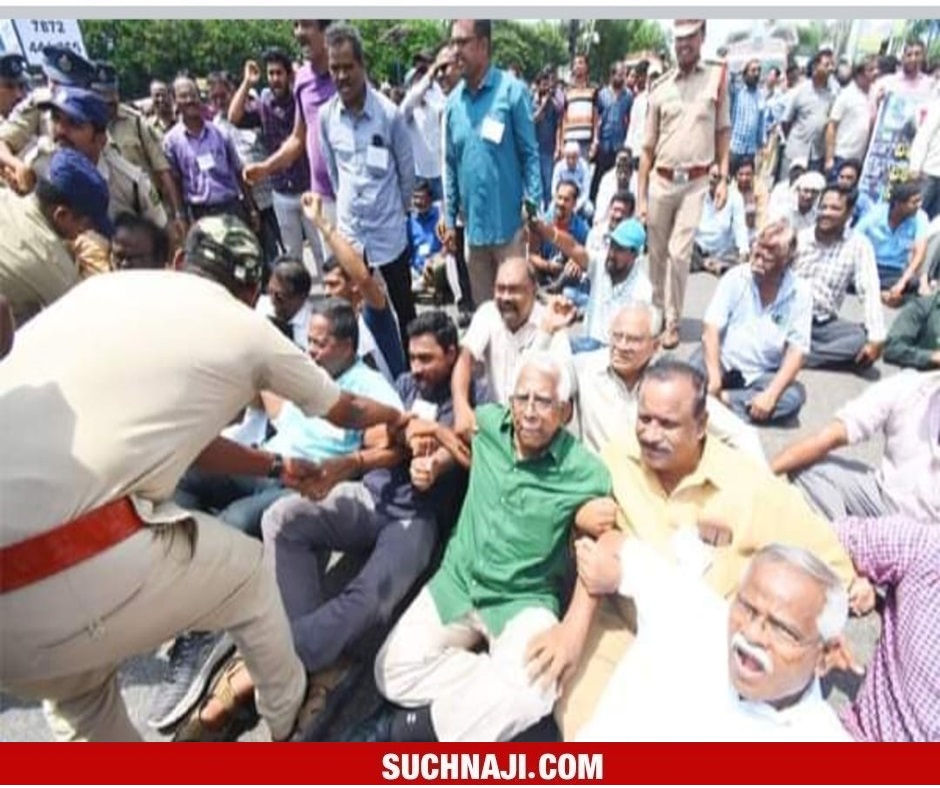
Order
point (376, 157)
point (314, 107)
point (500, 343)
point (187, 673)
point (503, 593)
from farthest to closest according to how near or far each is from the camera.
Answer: point (314, 107) < point (376, 157) < point (500, 343) < point (187, 673) < point (503, 593)

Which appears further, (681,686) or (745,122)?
(745,122)

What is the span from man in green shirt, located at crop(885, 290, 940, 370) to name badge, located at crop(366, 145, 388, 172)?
10.7 ft

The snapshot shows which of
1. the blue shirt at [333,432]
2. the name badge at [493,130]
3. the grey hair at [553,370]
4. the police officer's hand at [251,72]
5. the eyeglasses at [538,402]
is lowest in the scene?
the blue shirt at [333,432]

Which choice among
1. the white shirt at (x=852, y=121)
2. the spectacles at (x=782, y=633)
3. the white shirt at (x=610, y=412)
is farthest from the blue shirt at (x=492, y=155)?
the white shirt at (x=852, y=121)

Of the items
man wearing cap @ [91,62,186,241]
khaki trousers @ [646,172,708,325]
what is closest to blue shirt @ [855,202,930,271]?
khaki trousers @ [646,172,708,325]

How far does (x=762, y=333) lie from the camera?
3.54 meters

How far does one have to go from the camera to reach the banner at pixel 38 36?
443 centimetres

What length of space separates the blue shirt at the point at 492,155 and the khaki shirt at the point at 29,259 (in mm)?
2075

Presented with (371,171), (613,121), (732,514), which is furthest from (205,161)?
(613,121)

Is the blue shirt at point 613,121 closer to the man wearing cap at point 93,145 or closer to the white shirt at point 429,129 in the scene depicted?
the white shirt at point 429,129

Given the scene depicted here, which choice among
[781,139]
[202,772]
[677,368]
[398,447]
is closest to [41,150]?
[398,447]

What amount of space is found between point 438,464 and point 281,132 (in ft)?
11.7

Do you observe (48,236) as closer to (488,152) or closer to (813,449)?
(488,152)

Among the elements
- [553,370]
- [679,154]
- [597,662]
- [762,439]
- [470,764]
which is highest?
[679,154]
